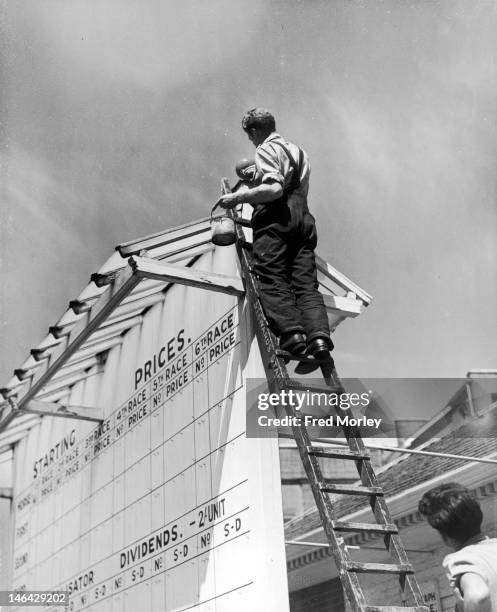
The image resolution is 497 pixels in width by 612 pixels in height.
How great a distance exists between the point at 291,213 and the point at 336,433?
1.45 meters

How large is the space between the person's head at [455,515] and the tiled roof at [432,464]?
6.00 metres

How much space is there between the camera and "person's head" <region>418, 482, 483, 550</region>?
9.71 ft

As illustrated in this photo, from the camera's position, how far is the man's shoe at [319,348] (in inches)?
177

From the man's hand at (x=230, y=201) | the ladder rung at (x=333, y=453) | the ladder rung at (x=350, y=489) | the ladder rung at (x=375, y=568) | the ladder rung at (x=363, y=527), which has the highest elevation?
the man's hand at (x=230, y=201)

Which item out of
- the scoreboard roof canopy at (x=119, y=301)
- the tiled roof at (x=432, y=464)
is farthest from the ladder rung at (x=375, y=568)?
the tiled roof at (x=432, y=464)

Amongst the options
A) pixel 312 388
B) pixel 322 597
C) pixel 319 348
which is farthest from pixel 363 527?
pixel 322 597

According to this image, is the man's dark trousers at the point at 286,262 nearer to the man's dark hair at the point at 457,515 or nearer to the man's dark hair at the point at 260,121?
the man's dark hair at the point at 260,121

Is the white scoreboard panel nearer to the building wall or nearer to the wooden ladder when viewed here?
the wooden ladder

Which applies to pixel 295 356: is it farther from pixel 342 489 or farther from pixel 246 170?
pixel 246 170

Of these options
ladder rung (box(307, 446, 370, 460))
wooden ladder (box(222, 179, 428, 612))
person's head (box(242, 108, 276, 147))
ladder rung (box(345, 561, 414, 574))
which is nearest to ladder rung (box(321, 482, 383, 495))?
wooden ladder (box(222, 179, 428, 612))

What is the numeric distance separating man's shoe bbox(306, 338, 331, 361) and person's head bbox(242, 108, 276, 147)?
1.49 metres

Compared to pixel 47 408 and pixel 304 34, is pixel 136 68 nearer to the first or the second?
pixel 304 34

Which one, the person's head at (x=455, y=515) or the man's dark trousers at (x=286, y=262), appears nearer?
the person's head at (x=455, y=515)

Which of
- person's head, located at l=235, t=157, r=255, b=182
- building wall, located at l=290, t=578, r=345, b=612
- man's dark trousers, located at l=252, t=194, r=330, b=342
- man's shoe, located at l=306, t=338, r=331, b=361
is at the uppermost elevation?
person's head, located at l=235, t=157, r=255, b=182
